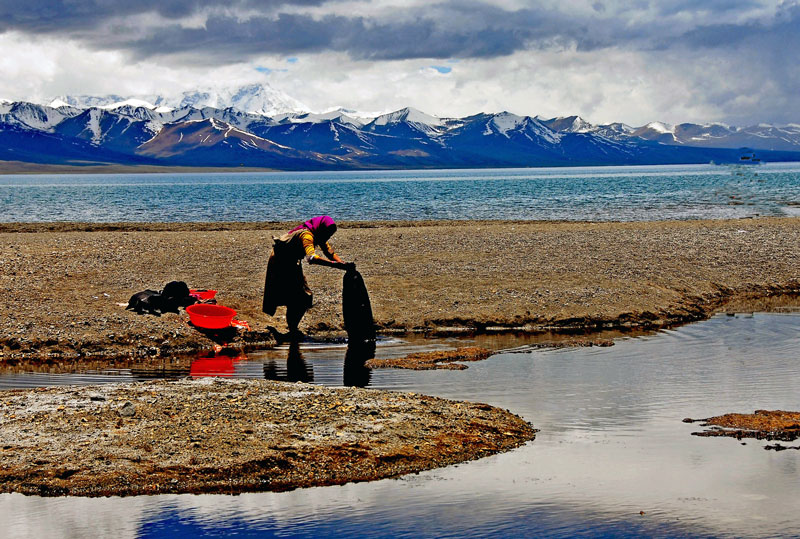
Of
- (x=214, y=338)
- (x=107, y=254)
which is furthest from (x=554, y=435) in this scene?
(x=107, y=254)

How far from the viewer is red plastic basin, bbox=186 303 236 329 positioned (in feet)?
67.9

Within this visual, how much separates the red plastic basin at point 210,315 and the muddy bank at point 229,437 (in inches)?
249

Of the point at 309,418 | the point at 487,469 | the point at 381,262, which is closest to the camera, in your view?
the point at 487,469

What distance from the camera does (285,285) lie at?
2084cm

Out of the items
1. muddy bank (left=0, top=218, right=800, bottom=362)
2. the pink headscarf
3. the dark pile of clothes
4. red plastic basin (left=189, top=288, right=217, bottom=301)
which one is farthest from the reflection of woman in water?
red plastic basin (left=189, top=288, right=217, bottom=301)

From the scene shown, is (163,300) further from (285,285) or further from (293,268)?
(293,268)

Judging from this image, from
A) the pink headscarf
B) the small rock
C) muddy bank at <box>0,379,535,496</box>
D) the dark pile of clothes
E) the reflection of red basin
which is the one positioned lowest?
the reflection of red basin

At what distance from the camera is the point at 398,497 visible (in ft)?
35.0

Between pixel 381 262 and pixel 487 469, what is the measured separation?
56.1ft

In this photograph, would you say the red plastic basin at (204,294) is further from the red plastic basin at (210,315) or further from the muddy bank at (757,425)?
the muddy bank at (757,425)

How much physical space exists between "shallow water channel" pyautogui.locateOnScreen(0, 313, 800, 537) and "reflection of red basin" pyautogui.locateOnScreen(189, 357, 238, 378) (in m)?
2.52

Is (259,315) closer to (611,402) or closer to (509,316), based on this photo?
(509,316)

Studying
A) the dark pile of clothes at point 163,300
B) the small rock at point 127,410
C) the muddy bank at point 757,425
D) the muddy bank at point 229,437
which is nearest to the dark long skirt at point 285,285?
the dark pile of clothes at point 163,300

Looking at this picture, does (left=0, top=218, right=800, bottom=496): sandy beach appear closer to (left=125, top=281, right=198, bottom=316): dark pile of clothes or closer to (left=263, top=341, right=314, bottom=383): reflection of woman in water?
(left=125, top=281, right=198, bottom=316): dark pile of clothes
